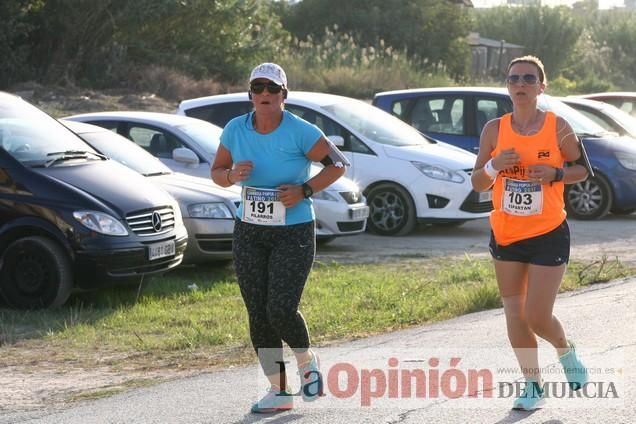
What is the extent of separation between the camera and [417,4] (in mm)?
48844

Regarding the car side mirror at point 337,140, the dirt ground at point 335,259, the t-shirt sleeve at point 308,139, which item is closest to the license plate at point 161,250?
the dirt ground at point 335,259

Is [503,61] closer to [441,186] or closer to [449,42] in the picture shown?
[449,42]

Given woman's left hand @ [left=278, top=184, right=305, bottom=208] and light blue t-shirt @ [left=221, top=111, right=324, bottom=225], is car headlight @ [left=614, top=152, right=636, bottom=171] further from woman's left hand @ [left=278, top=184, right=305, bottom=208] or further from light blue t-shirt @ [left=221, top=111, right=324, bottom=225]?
woman's left hand @ [left=278, top=184, right=305, bottom=208]

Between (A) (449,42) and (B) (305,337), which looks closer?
(B) (305,337)

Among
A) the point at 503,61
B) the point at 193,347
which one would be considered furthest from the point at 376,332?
the point at 503,61

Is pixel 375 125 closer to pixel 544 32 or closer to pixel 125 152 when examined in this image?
pixel 125 152

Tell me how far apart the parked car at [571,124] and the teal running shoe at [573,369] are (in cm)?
1018

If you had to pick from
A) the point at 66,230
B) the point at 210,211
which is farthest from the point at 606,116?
the point at 66,230

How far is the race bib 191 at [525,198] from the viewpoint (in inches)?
253

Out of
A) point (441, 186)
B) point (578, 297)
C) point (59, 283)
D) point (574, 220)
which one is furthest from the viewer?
point (574, 220)

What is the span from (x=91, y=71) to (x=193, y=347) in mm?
25702

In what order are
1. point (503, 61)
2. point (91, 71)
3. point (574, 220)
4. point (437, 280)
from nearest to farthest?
point (437, 280) → point (574, 220) → point (91, 71) → point (503, 61)

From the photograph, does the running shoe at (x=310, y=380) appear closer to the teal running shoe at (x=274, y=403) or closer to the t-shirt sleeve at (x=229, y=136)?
the teal running shoe at (x=274, y=403)

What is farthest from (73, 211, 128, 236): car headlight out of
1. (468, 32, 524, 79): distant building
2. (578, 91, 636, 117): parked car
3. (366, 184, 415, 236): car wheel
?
(468, 32, 524, 79): distant building
